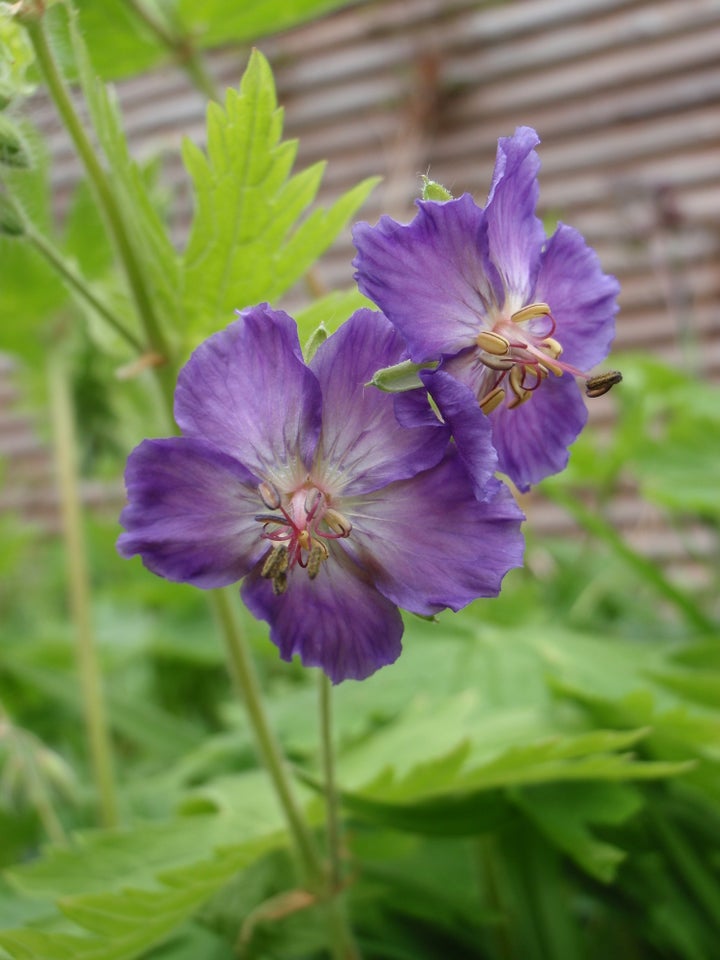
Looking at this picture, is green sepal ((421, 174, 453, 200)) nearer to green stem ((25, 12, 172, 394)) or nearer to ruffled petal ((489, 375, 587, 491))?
ruffled petal ((489, 375, 587, 491))

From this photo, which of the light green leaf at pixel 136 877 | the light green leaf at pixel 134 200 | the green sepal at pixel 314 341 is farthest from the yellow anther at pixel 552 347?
the light green leaf at pixel 136 877

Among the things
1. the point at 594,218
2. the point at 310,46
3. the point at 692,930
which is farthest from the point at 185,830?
the point at 310,46

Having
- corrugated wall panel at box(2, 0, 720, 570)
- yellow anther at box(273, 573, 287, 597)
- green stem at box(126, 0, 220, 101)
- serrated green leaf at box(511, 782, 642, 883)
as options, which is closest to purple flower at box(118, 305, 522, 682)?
yellow anther at box(273, 573, 287, 597)

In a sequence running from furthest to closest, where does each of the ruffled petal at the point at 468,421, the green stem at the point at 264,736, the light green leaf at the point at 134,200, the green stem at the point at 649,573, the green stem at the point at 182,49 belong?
the green stem at the point at 649,573 → the green stem at the point at 182,49 → the green stem at the point at 264,736 → the light green leaf at the point at 134,200 → the ruffled petal at the point at 468,421

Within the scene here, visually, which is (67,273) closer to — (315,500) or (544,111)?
(315,500)

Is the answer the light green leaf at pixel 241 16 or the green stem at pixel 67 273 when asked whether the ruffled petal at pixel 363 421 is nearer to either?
the green stem at pixel 67 273
